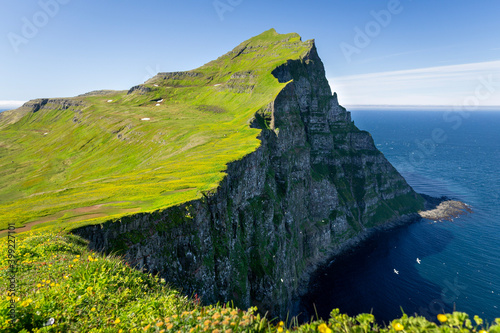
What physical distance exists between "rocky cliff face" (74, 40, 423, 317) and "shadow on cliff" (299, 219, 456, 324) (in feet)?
21.7

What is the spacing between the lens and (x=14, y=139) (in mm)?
172125

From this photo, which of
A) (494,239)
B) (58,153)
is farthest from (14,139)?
(494,239)

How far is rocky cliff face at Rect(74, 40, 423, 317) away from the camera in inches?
1196

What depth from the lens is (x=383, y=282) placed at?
266 feet

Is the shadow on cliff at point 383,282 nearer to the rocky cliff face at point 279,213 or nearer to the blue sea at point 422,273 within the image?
the blue sea at point 422,273

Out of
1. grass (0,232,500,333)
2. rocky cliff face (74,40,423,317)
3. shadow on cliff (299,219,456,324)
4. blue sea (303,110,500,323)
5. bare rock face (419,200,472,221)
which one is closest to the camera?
grass (0,232,500,333)

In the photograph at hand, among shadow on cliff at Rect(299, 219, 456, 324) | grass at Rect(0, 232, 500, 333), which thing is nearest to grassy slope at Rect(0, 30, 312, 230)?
grass at Rect(0, 232, 500, 333)

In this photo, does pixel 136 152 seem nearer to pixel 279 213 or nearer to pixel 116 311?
pixel 279 213

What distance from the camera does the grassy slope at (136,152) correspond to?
33.8 m

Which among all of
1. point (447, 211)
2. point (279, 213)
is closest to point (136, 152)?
point (279, 213)

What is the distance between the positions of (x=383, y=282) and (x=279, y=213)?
45.5 meters

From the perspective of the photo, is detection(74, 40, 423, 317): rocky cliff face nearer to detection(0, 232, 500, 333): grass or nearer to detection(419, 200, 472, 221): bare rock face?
detection(419, 200, 472, 221): bare rock face

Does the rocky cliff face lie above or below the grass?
below

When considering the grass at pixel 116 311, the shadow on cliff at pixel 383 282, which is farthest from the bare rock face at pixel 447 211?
the grass at pixel 116 311
